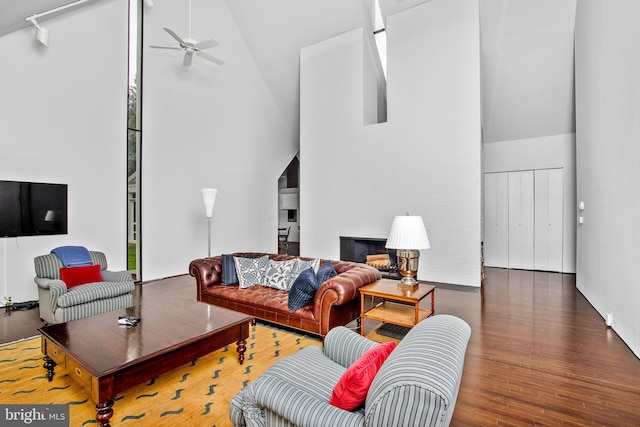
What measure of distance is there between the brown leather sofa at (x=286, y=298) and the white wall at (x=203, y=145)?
2522mm

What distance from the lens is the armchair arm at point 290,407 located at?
1.25m

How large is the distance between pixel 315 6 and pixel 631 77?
5.40 m

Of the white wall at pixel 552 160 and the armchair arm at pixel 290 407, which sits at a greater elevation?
the white wall at pixel 552 160

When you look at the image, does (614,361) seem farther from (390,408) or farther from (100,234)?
(100,234)

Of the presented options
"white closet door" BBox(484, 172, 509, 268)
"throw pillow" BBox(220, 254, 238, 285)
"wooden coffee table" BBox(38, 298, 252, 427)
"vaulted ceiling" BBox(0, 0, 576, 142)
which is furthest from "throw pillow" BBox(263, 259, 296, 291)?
"white closet door" BBox(484, 172, 509, 268)

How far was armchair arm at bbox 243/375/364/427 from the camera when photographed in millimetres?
1253

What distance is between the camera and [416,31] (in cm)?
584

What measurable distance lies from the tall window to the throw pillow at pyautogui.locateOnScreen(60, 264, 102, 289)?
1800 mm

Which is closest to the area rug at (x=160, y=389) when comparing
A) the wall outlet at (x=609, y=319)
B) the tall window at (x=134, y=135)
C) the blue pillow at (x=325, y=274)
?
the blue pillow at (x=325, y=274)

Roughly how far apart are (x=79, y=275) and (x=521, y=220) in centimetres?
795

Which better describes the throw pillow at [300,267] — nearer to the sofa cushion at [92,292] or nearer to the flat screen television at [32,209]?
the sofa cushion at [92,292]

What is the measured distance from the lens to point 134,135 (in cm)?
580

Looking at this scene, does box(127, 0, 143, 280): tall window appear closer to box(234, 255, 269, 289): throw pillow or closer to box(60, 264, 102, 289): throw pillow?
box(60, 264, 102, 289): throw pillow

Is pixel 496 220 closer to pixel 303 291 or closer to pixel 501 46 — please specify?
pixel 501 46
